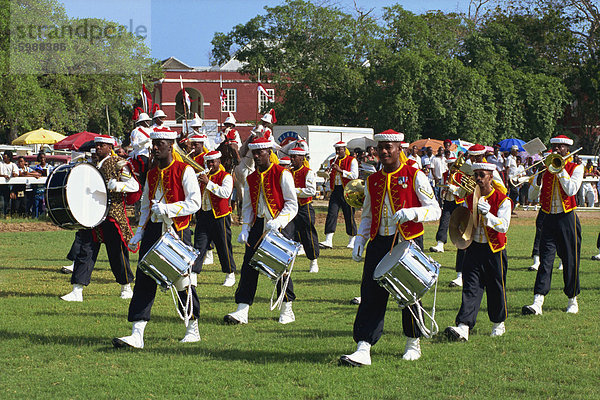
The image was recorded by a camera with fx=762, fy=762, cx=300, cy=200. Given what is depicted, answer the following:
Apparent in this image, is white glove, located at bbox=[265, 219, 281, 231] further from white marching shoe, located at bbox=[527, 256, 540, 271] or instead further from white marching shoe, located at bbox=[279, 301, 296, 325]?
white marching shoe, located at bbox=[527, 256, 540, 271]

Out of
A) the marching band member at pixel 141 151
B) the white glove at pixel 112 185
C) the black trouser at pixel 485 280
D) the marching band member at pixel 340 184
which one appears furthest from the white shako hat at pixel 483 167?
the marching band member at pixel 340 184

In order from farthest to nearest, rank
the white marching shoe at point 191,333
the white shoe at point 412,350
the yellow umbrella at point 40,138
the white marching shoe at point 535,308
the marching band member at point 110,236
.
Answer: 1. the yellow umbrella at point 40,138
2. the marching band member at point 110,236
3. the white marching shoe at point 535,308
4. the white marching shoe at point 191,333
5. the white shoe at point 412,350

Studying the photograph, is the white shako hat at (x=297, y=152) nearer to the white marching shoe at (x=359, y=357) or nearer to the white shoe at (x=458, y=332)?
the white shoe at (x=458, y=332)

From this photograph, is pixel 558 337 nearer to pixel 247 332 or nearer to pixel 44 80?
pixel 247 332

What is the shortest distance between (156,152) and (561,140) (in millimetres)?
5486

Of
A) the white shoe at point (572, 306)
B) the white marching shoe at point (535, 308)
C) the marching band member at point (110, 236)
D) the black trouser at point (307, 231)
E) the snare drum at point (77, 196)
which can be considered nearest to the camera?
the snare drum at point (77, 196)

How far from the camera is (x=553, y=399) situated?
19.2 ft

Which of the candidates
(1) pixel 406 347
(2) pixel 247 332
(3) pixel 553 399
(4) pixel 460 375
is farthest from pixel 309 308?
(3) pixel 553 399

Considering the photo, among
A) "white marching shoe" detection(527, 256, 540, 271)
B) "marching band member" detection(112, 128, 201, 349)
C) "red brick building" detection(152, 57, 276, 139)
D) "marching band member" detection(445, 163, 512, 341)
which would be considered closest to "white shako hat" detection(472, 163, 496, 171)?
"marching band member" detection(445, 163, 512, 341)

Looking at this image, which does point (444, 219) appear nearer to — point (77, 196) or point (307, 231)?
point (307, 231)

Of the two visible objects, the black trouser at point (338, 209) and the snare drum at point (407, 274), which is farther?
→ the black trouser at point (338, 209)

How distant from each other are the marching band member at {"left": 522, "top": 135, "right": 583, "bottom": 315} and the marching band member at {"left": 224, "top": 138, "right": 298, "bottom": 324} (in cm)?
325

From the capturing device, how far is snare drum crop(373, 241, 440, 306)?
6.51m

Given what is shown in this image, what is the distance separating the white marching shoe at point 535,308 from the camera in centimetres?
927
